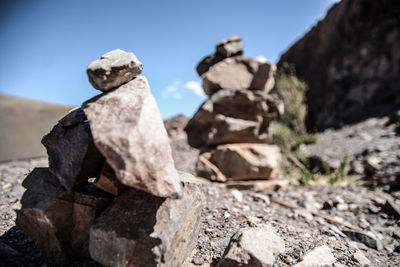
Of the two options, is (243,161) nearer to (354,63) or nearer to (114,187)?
(114,187)

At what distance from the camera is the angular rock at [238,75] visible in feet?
12.9

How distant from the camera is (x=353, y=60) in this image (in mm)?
10062

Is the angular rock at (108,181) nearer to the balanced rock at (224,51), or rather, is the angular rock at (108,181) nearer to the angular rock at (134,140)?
the angular rock at (134,140)

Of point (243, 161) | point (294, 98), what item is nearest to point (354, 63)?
point (294, 98)

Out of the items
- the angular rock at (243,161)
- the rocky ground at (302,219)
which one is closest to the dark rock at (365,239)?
the rocky ground at (302,219)

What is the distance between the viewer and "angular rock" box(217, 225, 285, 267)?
1.39m

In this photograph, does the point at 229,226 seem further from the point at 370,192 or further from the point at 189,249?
the point at 370,192

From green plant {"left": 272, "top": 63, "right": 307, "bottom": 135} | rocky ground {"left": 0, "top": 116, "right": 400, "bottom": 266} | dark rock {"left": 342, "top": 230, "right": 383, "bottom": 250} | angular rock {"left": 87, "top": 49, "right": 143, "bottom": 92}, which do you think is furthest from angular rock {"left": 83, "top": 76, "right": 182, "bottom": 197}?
green plant {"left": 272, "top": 63, "right": 307, "bottom": 135}

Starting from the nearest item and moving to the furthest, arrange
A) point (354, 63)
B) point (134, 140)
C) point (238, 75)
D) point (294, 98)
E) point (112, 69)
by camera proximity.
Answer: point (134, 140)
point (112, 69)
point (238, 75)
point (294, 98)
point (354, 63)

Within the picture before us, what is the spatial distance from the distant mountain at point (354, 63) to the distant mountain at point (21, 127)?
929 cm

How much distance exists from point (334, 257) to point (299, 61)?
49.5 ft

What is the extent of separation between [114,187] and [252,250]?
1.01m

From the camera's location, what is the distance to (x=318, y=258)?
1.61 m

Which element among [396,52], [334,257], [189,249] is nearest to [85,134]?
[189,249]
